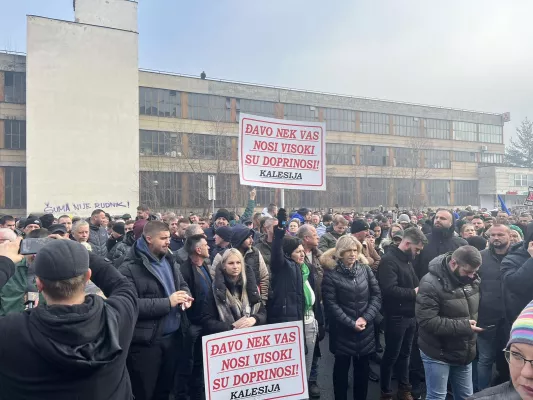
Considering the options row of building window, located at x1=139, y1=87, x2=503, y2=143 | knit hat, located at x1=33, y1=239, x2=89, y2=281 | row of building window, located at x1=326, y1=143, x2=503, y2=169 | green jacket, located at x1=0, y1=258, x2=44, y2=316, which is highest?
row of building window, located at x1=139, y1=87, x2=503, y2=143

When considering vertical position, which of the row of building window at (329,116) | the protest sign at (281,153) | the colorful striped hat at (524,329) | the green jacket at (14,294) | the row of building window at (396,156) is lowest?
the green jacket at (14,294)

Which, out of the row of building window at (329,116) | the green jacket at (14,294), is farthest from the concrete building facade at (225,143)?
the green jacket at (14,294)

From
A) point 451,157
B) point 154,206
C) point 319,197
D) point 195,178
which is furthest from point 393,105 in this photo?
point 154,206

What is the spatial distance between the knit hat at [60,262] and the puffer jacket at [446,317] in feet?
10.5

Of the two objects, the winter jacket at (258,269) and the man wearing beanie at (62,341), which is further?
the winter jacket at (258,269)

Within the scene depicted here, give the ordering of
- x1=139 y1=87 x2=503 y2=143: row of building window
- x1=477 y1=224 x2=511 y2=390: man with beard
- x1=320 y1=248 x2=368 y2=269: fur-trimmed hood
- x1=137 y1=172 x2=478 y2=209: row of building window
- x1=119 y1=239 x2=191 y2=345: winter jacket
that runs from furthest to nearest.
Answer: x1=139 y1=87 x2=503 y2=143: row of building window → x1=137 y1=172 x2=478 y2=209: row of building window → x1=320 y1=248 x2=368 y2=269: fur-trimmed hood → x1=477 y1=224 x2=511 y2=390: man with beard → x1=119 y1=239 x2=191 y2=345: winter jacket

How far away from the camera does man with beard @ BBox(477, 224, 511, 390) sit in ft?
15.9

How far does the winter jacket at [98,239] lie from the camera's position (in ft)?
25.4

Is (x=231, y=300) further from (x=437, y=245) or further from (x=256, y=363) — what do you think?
(x=437, y=245)

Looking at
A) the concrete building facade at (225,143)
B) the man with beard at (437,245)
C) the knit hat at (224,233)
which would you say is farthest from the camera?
the concrete building facade at (225,143)

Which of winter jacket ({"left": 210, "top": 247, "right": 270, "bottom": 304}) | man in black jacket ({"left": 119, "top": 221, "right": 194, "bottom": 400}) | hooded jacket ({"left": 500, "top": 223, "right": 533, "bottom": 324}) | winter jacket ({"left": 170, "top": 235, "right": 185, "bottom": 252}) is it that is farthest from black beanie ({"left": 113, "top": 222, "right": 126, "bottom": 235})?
hooded jacket ({"left": 500, "top": 223, "right": 533, "bottom": 324})

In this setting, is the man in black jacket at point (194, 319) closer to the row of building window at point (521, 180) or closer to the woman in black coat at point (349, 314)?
the woman in black coat at point (349, 314)

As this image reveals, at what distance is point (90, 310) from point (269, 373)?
2.64 meters

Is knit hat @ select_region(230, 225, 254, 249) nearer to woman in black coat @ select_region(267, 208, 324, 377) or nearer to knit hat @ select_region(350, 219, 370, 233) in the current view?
woman in black coat @ select_region(267, 208, 324, 377)
